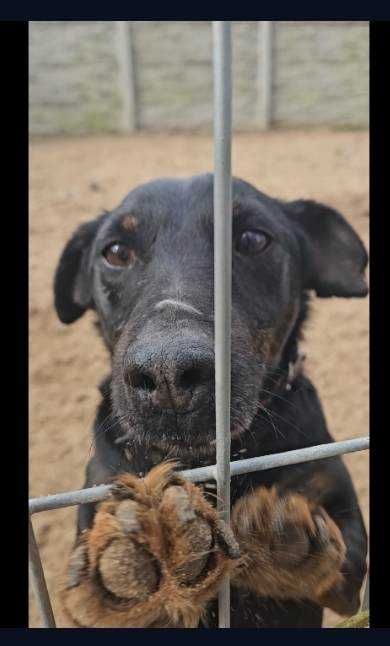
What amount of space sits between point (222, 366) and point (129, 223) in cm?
108

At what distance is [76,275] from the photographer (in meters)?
2.55

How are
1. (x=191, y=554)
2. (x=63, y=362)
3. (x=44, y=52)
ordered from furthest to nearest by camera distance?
(x=44, y=52) → (x=63, y=362) → (x=191, y=554)

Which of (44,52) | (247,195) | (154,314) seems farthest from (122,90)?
(154,314)

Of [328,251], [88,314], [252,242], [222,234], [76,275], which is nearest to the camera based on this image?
[222,234]

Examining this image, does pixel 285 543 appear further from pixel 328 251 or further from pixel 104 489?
pixel 328 251

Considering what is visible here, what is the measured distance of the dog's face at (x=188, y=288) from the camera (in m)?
1.41

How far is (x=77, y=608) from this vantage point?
1.25m

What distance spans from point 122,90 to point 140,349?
8.12 m

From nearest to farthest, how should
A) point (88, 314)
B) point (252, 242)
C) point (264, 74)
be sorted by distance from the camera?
point (252, 242)
point (88, 314)
point (264, 74)

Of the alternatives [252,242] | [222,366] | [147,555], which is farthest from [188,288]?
[147,555]

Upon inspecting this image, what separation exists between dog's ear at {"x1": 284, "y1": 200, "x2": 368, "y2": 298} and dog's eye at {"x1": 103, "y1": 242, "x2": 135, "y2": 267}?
2.20 feet

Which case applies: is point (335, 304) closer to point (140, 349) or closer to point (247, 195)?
point (247, 195)

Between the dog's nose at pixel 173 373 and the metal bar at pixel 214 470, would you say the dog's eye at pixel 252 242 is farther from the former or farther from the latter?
the metal bar at pixel 214 470

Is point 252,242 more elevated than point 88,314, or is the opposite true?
point 252,242
